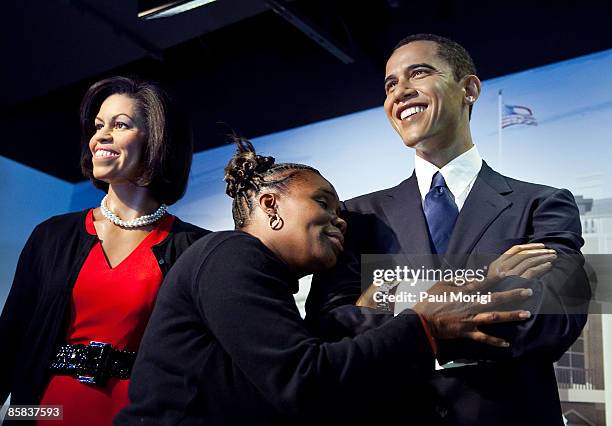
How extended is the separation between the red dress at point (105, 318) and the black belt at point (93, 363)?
0.07ft

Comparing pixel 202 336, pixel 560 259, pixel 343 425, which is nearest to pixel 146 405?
pixel 202 336

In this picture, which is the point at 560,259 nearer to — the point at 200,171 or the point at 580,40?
the point at 580,40

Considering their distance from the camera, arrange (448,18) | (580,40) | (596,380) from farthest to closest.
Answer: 1. (448,18)
2. (580,40)
3. (596,380)

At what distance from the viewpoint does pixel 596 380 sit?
2021 mm

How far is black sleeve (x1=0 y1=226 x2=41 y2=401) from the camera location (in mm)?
2207

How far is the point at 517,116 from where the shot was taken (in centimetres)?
260

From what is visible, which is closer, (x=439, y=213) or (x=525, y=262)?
(x=525, y=262)

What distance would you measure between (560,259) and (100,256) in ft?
4.46

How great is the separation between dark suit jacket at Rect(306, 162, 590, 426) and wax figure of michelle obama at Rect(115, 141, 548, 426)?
0.17 feet

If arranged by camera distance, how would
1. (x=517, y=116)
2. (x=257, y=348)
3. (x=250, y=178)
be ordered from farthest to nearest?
(x=517, y=116) < (x=250, y=178) < (x=257, y=348)

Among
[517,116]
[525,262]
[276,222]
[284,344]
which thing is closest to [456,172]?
[525,262]

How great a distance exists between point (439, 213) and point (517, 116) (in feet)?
3.20

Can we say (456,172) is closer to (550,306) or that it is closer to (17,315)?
(550,306)

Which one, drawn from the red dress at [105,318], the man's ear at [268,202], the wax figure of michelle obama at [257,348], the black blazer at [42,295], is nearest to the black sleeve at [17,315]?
the black blazer at [42,295]
